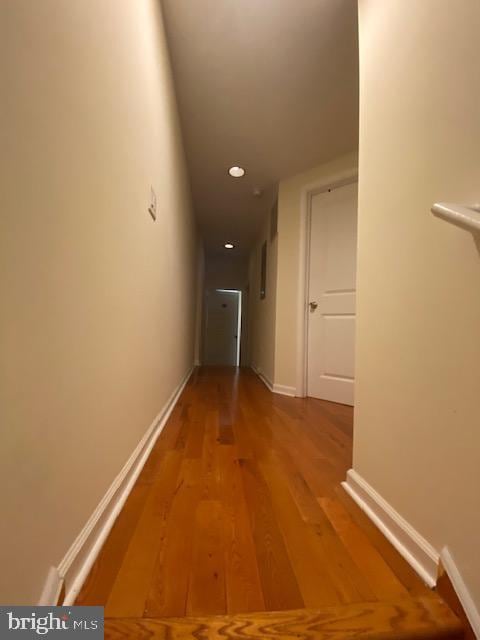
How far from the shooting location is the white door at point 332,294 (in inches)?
96.7

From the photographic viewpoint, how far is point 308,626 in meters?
0.56

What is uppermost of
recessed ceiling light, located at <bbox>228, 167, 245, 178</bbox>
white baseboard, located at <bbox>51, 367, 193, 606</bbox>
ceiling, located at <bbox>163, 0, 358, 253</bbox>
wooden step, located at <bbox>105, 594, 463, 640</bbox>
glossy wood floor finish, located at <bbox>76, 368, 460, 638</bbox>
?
ceiling, located at <bbox>163, 0, 358, 253</bbox>

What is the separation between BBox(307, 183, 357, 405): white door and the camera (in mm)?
2455

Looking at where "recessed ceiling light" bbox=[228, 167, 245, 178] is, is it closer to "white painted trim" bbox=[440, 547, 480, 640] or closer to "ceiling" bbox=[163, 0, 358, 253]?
"ceiling" bbox=[163, 0, 358, 253]

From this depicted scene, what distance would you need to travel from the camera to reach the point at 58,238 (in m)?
0.57

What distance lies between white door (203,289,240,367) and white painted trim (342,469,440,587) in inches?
248

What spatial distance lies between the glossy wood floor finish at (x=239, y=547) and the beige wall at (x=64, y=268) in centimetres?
17

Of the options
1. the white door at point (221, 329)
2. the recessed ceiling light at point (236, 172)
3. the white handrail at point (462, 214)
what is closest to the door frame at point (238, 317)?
the white door at point (221, 329)

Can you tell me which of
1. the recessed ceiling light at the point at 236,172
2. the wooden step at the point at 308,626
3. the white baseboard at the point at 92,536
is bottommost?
the wooden step at the point at 308,626

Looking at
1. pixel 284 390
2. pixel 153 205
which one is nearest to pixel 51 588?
pixel 153 205

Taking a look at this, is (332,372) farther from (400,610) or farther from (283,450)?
(400,610)

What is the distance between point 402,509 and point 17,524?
0.91 meters

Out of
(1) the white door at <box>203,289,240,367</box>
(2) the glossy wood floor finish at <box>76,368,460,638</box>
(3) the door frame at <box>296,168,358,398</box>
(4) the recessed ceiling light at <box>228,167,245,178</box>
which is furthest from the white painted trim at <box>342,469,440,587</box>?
(1) the white door at <box>203,289,240,367</box>
